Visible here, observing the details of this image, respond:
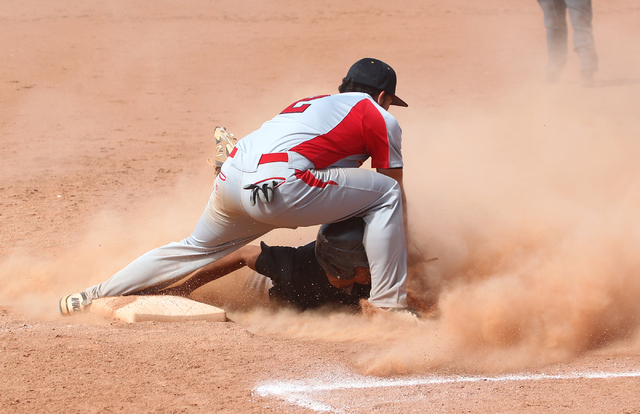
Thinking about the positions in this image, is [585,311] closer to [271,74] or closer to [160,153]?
[160,153]

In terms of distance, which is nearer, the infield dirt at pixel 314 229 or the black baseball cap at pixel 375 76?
the infield dirt at pixel 314 229

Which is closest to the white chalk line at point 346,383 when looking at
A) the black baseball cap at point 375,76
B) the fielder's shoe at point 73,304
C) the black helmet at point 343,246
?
the black helmet at point 343,246

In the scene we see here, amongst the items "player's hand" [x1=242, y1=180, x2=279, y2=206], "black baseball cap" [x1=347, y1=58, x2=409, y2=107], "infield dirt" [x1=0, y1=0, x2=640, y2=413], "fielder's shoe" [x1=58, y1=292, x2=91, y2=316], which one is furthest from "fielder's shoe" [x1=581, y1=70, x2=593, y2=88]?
"fielder's shoe" [x1=58, y1=292, x2=91, y2=316]

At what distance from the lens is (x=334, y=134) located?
3363mm

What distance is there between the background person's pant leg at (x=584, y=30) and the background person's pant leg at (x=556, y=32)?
0.96 ft

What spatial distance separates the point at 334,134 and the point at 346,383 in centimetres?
131

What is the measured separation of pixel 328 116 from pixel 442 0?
15176 mm

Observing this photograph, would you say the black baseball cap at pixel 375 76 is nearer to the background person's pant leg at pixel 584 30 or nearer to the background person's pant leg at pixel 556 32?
the background person's pant leg at pixel 584 30

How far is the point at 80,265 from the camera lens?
4.62 m

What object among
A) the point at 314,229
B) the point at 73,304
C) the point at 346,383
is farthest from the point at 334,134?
the point at 314,229

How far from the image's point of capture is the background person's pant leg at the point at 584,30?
28.5 ft

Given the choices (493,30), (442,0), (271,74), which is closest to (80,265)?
(271,74)

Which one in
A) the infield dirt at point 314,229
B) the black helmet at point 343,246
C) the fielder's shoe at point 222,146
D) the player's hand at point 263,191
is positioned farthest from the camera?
the fielder's shoe at point 222,146

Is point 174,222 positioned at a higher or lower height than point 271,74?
lower
